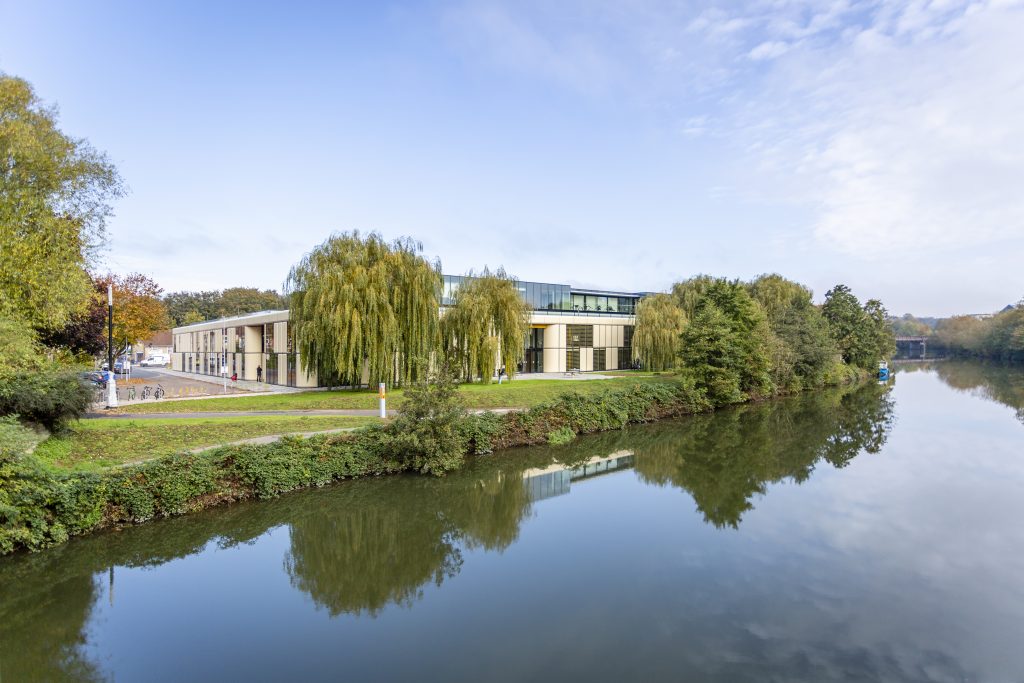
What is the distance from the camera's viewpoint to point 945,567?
9969 mm

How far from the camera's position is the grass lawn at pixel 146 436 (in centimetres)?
1265

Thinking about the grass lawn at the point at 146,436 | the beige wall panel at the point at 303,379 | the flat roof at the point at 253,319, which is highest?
the flat roof at the point at 253,319

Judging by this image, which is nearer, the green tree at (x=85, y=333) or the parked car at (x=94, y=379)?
the parked car at (x=94, y=379)

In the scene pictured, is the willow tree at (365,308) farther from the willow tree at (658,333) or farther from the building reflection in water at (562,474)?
the willow tree at (658,333)

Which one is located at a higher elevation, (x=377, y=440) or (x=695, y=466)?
(x=377, y=440)

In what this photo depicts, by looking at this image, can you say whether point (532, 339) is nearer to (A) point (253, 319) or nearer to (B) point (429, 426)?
(A) point (253, 319)

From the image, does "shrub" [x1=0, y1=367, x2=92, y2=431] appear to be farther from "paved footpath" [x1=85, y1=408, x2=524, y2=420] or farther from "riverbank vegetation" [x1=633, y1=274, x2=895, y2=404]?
"riverbank vegetation" [x1=633, y1=274, x2=895, y2=404]

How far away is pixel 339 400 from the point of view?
76.7ft

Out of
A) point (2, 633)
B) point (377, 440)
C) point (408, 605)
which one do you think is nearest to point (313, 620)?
point (408, 605)

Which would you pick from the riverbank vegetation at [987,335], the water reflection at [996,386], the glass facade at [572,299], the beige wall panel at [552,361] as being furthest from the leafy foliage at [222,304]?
the riverbank vegetation at [987,335]

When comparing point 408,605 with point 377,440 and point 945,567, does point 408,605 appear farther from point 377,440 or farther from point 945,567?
point 945,567

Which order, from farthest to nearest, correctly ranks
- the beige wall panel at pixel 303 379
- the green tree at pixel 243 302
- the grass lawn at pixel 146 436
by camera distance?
the green tree at pixel 243 302
the beige wall panel at pixel 303 379
the grass lawn at pixel 146 436

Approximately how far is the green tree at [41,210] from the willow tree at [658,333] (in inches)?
1276

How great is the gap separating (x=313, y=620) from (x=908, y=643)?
324 inches
